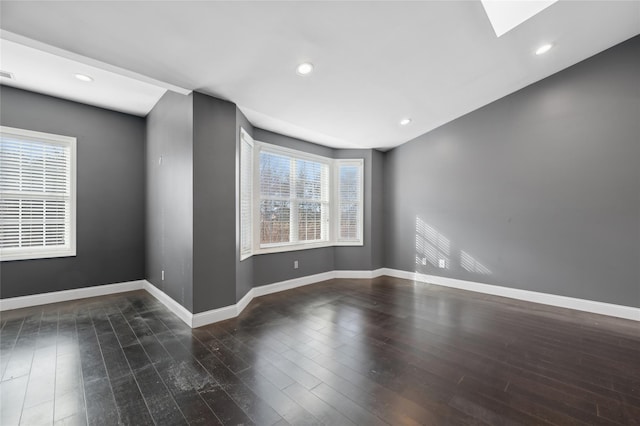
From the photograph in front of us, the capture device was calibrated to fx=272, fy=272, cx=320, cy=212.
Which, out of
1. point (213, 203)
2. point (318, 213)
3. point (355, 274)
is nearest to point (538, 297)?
point (355, 274)

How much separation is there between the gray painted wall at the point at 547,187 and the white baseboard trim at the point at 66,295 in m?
4.90

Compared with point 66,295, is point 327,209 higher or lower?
higher

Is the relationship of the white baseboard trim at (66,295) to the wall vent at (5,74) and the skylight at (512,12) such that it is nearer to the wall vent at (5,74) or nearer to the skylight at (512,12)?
the wall vent at (5,74)

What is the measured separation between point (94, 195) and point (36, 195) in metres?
0.60

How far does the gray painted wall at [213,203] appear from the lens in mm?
3012

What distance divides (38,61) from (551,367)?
5533mm

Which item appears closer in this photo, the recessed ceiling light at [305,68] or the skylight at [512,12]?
the skylight at [512,12]

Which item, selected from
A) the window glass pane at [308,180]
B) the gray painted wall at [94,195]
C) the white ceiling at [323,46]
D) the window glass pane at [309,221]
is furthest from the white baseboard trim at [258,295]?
the white ceiling at [323,46]

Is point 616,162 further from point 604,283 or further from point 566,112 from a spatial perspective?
point 604,283

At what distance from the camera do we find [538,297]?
379 cm

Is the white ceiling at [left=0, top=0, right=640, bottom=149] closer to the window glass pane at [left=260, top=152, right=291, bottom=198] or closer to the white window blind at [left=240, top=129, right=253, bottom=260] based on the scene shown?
the white window blind at [left=240, top=129, right=253, bottom=260]

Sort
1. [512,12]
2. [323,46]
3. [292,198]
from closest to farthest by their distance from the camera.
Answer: [323,46] → [512,12] → [292,198]

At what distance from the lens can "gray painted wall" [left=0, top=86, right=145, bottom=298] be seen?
3482 mm

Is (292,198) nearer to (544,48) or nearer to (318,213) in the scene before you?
(318,213)
